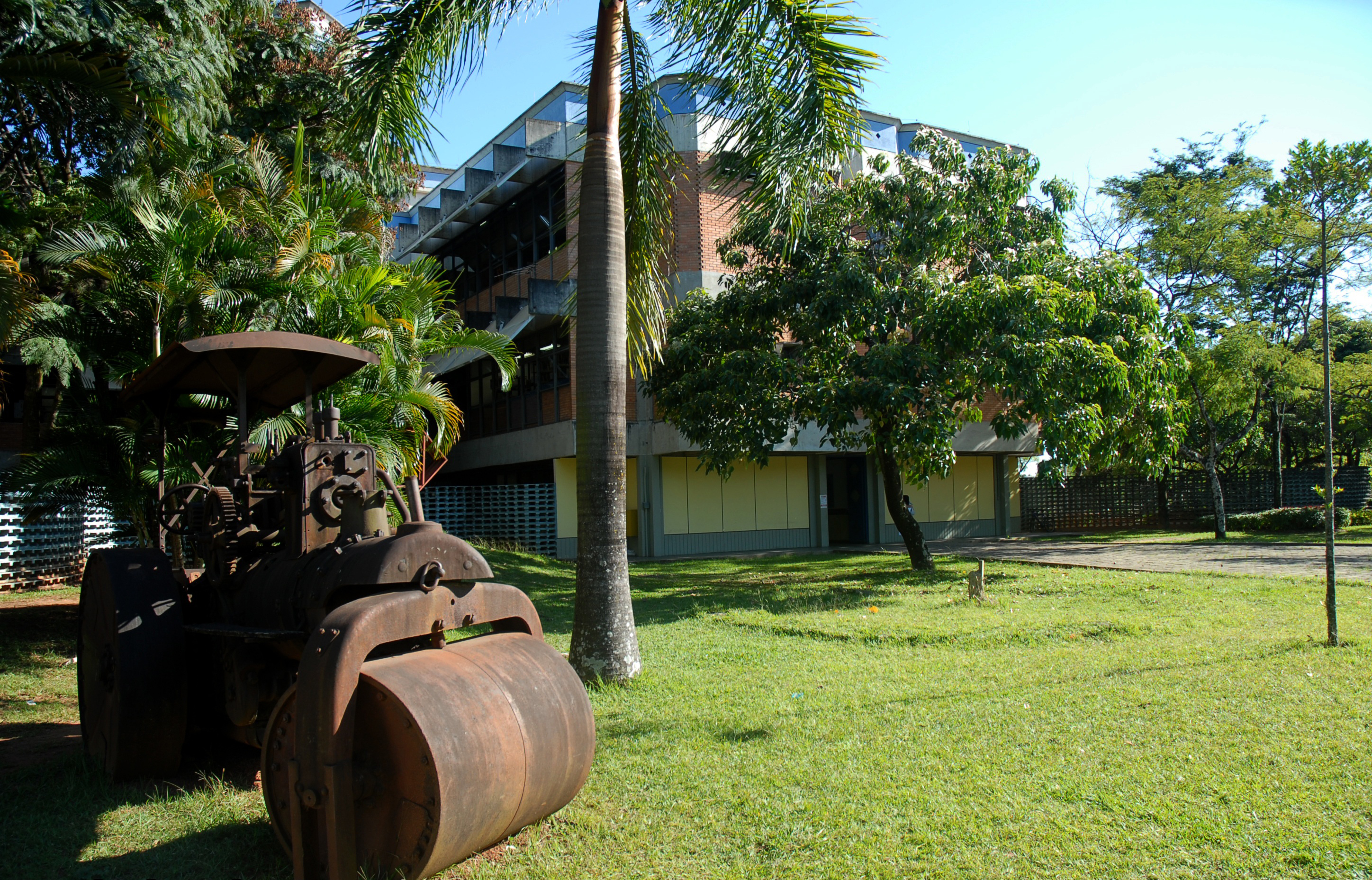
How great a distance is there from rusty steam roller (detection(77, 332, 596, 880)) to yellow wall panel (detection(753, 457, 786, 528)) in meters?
17.1

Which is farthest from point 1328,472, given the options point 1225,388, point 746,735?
point 1225,388

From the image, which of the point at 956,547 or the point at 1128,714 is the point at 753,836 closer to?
the point at 1128,714

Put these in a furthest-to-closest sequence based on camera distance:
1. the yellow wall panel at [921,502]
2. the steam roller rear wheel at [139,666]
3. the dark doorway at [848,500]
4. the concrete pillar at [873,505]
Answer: the yellow wall panel at [921,502], the dark doorway at [848,500], the concrete pillar at [873,505], the steam roller rear wheel at [139,666]

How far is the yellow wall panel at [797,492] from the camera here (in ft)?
75.4

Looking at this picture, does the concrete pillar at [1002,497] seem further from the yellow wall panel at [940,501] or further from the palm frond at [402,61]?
the palm frond at [402,61]

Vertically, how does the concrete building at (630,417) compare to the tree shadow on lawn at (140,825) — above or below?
above

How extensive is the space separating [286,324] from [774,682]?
6287 millimetres

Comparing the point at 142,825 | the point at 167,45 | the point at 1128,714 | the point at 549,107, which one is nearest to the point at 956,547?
the point at 549,107

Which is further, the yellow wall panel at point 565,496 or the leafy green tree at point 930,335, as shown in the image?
the yellow wall panel at point 565,496

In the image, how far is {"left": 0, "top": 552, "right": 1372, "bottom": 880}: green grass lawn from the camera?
156 inches

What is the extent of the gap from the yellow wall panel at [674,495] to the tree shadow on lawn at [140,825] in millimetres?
15690

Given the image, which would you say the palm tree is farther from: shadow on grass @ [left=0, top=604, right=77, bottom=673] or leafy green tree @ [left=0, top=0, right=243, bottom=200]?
shadow on grass @ [left=0, top=604, right=77, bottom=673]

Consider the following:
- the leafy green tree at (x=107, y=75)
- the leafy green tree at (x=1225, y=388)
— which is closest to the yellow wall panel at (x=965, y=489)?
the leafy green tree at (x=1225, y=388)

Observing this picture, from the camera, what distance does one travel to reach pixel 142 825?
4.50m
